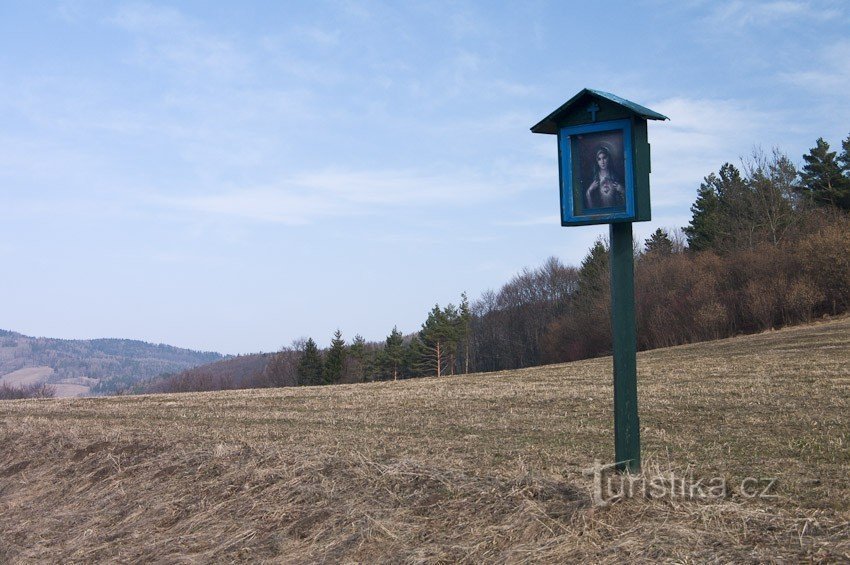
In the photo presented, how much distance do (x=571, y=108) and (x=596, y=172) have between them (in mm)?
613

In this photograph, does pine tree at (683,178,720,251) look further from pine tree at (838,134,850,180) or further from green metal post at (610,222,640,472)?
green metal post at (610,222,640,472)

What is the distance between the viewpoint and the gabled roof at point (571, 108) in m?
6.10

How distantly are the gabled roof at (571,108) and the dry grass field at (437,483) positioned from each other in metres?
2.90

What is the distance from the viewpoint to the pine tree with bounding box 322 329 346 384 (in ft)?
261

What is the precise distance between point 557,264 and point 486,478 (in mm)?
102439

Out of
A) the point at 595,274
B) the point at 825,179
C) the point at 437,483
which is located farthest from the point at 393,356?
the point at 437,483

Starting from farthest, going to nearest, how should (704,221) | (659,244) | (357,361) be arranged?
1. (357,361)
2. (659,244)
3. (704,221)

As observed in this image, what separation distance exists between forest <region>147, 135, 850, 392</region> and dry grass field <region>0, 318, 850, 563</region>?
109 feet

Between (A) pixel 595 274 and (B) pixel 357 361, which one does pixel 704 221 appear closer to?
(A) pixel 595 274

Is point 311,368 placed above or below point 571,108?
below

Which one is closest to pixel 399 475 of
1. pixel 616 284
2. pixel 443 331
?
pixel 616 284

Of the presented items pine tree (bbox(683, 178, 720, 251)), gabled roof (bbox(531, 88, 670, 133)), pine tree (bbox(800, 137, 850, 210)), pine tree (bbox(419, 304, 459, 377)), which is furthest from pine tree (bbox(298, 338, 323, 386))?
gabled roof (bbox(531, 88, 670, 133))

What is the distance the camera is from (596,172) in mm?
6305

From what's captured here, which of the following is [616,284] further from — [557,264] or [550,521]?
[557,264]
